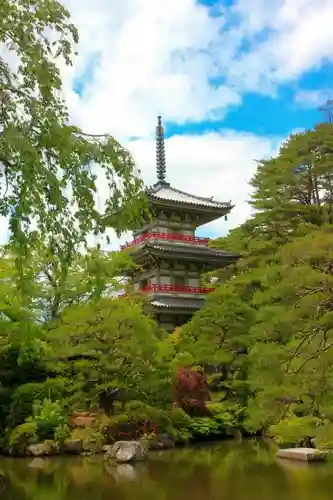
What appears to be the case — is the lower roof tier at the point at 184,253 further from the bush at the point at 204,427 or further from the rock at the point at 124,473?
the rock at the point at 124,473

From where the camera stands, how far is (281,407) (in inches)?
359

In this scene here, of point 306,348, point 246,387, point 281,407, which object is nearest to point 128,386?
point 246,387

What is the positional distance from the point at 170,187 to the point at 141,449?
51.7 feet

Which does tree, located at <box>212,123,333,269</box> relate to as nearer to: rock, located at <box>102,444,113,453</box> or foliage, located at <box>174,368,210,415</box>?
foliage, located at <box>174,368,210,415</box>

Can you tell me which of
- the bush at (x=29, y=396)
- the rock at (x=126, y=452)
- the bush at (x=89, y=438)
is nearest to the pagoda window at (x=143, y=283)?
the bush at (x=29, y=396)

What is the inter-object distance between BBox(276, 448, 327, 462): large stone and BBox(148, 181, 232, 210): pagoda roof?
13754 mm

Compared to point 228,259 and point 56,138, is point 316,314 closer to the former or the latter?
point 56,138

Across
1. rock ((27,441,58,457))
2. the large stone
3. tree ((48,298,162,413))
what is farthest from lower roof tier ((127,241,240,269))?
the large stone

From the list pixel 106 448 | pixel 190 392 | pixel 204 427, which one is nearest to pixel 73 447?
pixel 106 448

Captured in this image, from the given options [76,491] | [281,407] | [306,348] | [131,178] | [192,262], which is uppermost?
[192,262]

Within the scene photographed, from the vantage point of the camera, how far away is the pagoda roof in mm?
24812

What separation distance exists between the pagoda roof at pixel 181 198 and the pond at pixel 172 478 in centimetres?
1329

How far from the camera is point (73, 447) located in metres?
13.6

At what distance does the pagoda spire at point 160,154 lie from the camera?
90.6 ft
